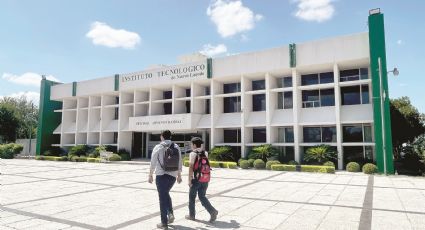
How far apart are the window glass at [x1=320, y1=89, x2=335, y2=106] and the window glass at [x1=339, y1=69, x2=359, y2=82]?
1441 millimetres

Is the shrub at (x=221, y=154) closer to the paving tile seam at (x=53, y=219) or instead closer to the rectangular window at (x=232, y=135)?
the rectangular window at (x=232, y=135)

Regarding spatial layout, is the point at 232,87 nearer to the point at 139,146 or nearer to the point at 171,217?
the point at 139,146

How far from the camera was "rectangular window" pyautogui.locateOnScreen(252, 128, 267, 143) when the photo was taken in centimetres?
2919

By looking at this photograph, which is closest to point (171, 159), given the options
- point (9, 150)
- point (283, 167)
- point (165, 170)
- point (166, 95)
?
point (165, 170)

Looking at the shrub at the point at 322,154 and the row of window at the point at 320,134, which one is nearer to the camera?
the shrub at the point at 322,154

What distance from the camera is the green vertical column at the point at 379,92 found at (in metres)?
21.1

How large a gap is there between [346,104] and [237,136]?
35.3 ft

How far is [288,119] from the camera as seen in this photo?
87.2 feet

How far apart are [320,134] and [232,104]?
948 cm

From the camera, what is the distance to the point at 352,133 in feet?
82.2

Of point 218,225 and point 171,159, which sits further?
point 218,225

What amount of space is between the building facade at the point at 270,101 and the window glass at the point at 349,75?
80 millimetres

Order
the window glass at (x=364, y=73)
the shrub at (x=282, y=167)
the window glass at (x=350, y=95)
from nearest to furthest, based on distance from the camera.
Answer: the shrub at (x=282, y=167)
the window glass at (x=364, y=73)
the window glass at (x=350, y=95)

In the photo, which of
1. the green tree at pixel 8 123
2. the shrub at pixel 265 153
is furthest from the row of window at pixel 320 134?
the green tree at pixel 8 123
